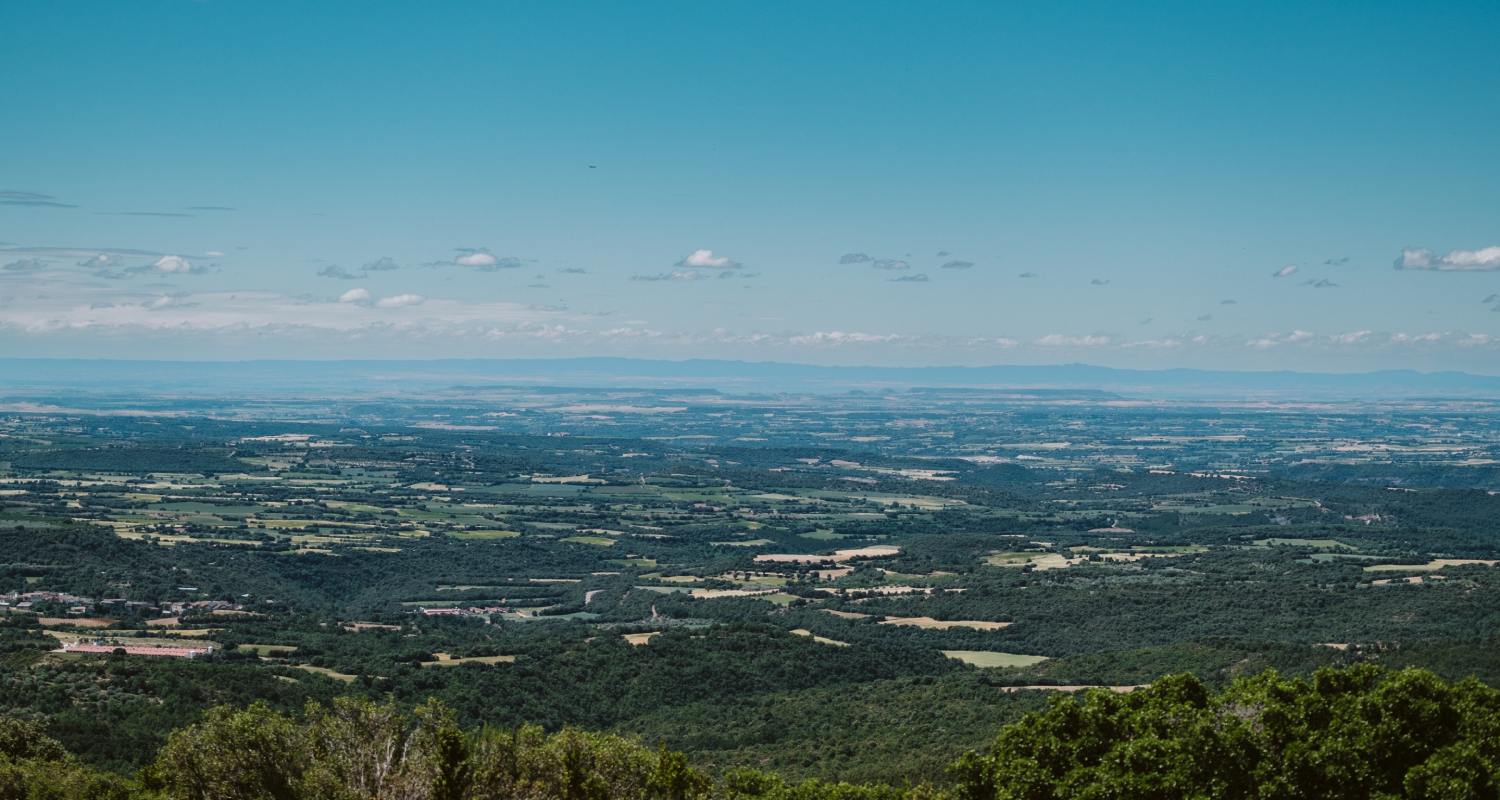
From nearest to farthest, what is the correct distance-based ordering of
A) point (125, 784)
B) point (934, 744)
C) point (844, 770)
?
point (125, 784)
point (844, 770)
point (934, 744)

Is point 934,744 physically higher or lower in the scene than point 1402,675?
lower

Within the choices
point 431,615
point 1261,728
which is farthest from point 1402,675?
point 431,615

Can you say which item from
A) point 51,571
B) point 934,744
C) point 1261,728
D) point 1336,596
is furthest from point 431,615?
point 1261,728

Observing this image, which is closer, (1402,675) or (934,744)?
(1402,675)

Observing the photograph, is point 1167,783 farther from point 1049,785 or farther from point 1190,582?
point 1190,582

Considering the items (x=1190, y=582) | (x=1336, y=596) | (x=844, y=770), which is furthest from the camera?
(x=1190, y=582)

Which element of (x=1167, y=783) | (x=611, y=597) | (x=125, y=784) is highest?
(x=1167, y=783)

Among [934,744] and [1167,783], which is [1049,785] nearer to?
[1167,783]
